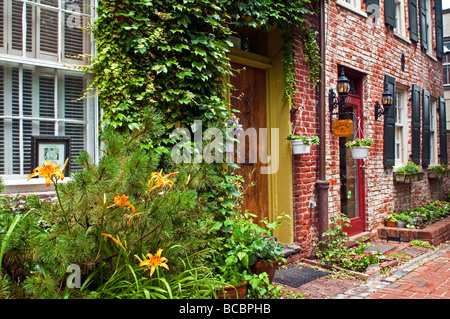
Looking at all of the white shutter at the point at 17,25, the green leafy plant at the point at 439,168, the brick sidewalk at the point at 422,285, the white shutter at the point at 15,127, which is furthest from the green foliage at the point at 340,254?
the green leafy plant at the point at 439,168

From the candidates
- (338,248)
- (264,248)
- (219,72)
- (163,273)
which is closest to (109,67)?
(219,72)

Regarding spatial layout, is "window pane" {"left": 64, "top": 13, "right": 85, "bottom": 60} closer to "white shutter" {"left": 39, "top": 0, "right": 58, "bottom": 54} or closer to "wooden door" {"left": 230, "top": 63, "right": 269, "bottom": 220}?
"white shutter" {"left": 39, "top": 0, "right": 58, "bottom": 54}

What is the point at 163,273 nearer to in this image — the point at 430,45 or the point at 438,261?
the point at 438,261

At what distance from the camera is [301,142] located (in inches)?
197

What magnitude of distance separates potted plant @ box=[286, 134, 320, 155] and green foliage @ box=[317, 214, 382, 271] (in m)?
1.06

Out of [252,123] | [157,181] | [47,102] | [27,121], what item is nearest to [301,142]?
[252,123]

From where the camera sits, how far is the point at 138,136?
2.97 metres

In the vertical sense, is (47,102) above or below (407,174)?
above

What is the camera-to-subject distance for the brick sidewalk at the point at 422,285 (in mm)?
3943

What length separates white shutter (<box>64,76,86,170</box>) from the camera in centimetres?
329

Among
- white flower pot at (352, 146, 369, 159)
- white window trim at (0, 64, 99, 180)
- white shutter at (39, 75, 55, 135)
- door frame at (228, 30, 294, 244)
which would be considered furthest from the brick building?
white shutter at (39, 75, 55, 135)

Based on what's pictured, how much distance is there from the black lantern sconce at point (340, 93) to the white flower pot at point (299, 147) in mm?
1032

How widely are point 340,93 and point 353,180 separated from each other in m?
1.64

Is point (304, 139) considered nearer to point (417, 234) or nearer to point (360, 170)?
point (360, 170)
